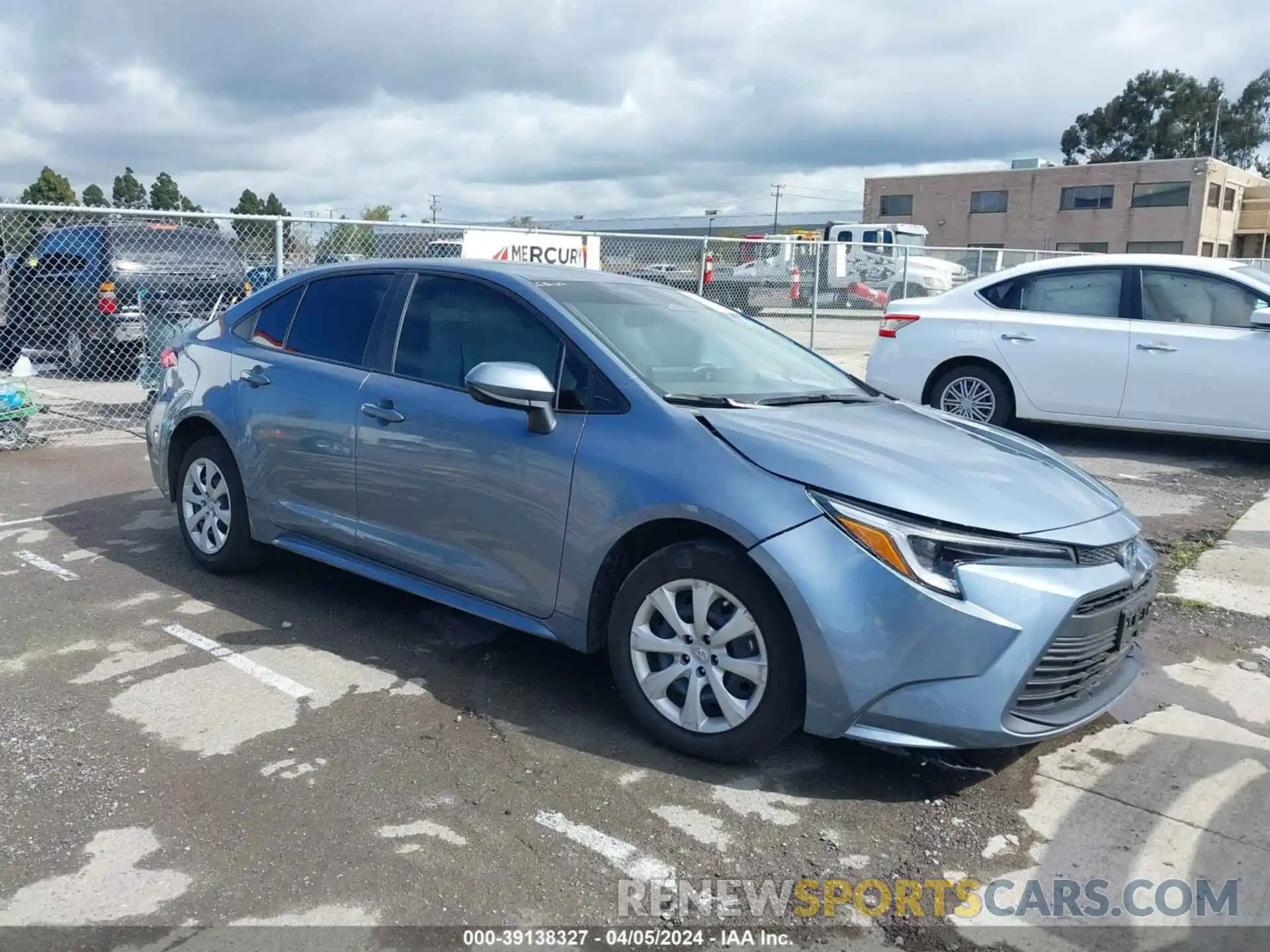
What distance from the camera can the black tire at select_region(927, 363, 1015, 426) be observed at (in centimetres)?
892

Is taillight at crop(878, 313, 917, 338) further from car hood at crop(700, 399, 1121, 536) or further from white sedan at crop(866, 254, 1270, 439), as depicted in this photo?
car hood at crop(700, 399, 1121, 536)

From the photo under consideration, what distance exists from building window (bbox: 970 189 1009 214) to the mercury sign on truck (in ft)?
157

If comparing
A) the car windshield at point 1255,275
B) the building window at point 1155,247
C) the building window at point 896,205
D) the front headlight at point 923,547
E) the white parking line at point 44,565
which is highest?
the building window at point 896,205

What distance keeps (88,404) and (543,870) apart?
974 cm

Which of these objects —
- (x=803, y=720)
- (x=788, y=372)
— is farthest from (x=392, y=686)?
(x=788, y=372)

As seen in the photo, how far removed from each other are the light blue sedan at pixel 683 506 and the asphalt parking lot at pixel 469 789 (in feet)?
0.91

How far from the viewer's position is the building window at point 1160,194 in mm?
50312

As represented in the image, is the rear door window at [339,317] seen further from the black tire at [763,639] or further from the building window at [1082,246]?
the building window at [1082,246]

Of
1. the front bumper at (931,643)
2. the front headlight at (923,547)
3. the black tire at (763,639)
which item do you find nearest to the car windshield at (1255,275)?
the front bumper at (931,643)

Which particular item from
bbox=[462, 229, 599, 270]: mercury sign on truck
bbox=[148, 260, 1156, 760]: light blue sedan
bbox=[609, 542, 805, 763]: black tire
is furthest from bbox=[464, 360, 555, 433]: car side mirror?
bbox=[462, 229, 599, 270]: mercury sign on truck

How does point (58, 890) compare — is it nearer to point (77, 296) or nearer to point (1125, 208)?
point (77, 296)

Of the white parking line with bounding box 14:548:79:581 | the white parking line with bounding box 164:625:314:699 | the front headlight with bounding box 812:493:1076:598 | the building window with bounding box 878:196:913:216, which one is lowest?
the white parking line with bounding box 164:625:314:699

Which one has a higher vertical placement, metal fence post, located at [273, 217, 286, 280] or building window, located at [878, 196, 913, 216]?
building window, located at [878, 196, 913, 216]

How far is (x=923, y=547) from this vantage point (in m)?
3.17
